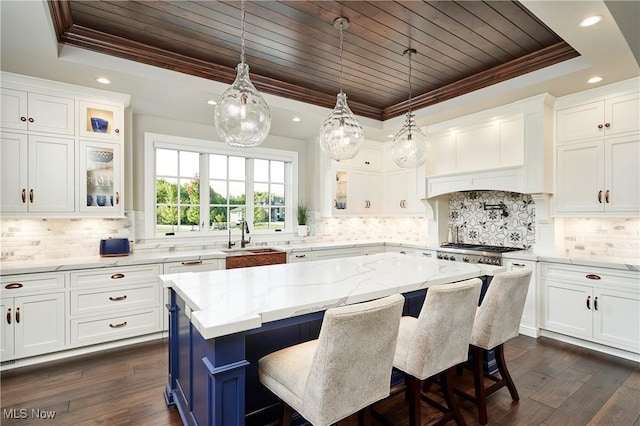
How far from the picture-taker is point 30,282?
2.87 m

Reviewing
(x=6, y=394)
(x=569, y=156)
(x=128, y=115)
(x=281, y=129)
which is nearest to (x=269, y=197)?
(x=281, y=129)

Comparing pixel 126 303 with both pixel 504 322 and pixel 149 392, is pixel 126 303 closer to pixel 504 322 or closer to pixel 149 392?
pixel 149 392

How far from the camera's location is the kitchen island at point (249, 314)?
1435 mm

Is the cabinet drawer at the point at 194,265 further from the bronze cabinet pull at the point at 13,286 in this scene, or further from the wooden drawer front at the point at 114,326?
the bronze cabinet pull at the point at 13,286

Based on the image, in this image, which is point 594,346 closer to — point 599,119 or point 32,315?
point 599,119

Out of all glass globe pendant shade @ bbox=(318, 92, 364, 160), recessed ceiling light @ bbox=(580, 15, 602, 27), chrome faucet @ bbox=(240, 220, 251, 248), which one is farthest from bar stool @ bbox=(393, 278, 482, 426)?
chrome faucet @ bbox=(240, 220, 251, 248)

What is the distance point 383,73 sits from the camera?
3.56m

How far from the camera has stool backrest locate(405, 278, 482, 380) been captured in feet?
5.54

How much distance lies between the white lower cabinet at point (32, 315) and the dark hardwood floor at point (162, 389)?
183 millimetres

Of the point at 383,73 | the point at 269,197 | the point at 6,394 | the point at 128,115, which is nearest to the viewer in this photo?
the point at 6,394

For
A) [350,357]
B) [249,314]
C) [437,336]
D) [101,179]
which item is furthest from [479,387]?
[101,179]

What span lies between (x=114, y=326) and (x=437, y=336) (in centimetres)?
310

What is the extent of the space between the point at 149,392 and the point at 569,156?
4.63 meters

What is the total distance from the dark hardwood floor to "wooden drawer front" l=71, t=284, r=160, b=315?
0.44 m
